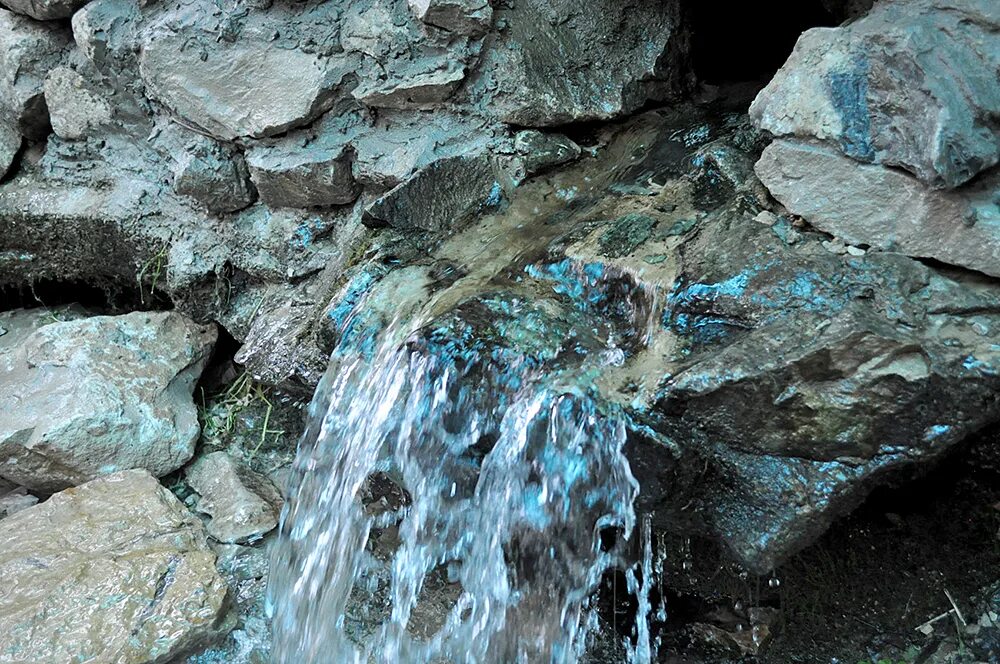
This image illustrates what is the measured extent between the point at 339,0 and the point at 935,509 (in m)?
2.31

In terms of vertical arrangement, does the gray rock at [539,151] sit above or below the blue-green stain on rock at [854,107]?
below

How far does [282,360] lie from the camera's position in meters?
2.73

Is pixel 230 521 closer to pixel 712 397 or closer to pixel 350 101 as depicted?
pixel 350 101

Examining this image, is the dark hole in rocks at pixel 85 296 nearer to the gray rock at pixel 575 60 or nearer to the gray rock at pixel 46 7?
the gray rock at pixel 46 7

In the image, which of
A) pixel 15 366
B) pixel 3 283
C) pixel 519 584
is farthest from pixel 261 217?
pixel 519 584

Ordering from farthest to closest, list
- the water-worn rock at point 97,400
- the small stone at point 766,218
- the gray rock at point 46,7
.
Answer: the gray rock at point 46,7
the water-worn rock at point 97,400
the small stone at point 766,218

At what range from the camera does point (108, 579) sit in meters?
2.46

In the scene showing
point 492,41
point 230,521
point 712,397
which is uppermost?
point 492,41

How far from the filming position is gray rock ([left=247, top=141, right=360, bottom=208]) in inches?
115

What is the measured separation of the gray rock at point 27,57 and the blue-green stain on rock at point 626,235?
2.31 meters

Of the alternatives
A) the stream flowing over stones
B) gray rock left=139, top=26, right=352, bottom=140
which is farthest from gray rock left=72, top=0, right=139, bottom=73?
gray rock left=139, top=26, right=352, bottom=140

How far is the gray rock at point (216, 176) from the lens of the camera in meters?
3.12

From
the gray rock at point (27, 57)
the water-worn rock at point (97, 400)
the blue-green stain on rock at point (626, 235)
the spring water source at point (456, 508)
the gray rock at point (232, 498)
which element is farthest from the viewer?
the gray rock at point (27, 57)

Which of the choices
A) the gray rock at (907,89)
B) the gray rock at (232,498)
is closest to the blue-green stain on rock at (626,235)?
the gray rock at (907,89)
